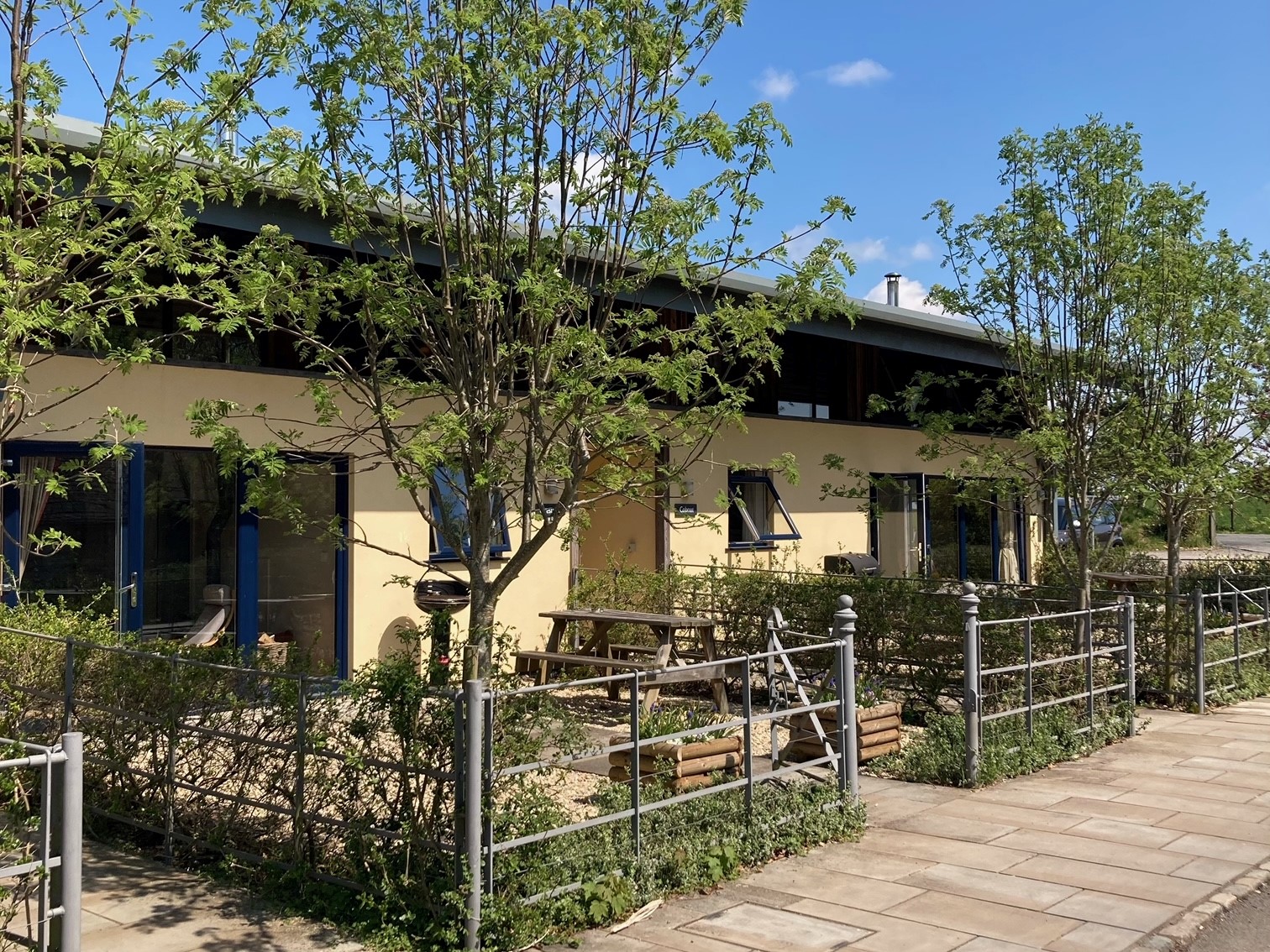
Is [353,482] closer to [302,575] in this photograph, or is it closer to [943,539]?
[302,575]

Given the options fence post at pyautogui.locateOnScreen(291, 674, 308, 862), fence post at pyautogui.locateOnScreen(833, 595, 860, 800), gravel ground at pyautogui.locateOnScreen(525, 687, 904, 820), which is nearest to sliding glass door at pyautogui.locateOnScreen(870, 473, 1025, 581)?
gravel ground at pyautogui.locateOnScreen(525, 687, 904, 820)

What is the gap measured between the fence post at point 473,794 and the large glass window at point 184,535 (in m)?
6.18

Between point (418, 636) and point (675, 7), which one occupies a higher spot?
point (675, 7)

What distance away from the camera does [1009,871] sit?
6285 millimetres

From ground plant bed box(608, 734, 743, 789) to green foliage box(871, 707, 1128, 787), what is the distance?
2.02 metres

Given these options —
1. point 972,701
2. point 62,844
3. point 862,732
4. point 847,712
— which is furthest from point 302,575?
point 62,844

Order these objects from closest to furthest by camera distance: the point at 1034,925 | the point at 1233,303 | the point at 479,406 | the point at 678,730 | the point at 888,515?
the point at 1034,925, the point at 479,406, the point at 678,730, the point at 1233,303, the point at 888,515

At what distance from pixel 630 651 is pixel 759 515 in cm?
546

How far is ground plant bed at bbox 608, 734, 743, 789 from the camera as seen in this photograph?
669 centimetres

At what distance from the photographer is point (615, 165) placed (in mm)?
5922

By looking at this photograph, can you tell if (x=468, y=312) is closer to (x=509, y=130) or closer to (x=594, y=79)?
(x=509, y=130)

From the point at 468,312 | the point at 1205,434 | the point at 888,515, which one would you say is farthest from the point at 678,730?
the point at 888,515

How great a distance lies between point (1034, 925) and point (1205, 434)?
28.4 ft

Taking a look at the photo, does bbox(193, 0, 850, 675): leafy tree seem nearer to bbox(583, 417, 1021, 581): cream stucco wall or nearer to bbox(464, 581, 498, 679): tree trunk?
bbox(464, 581, 498, 679): tree trunk
